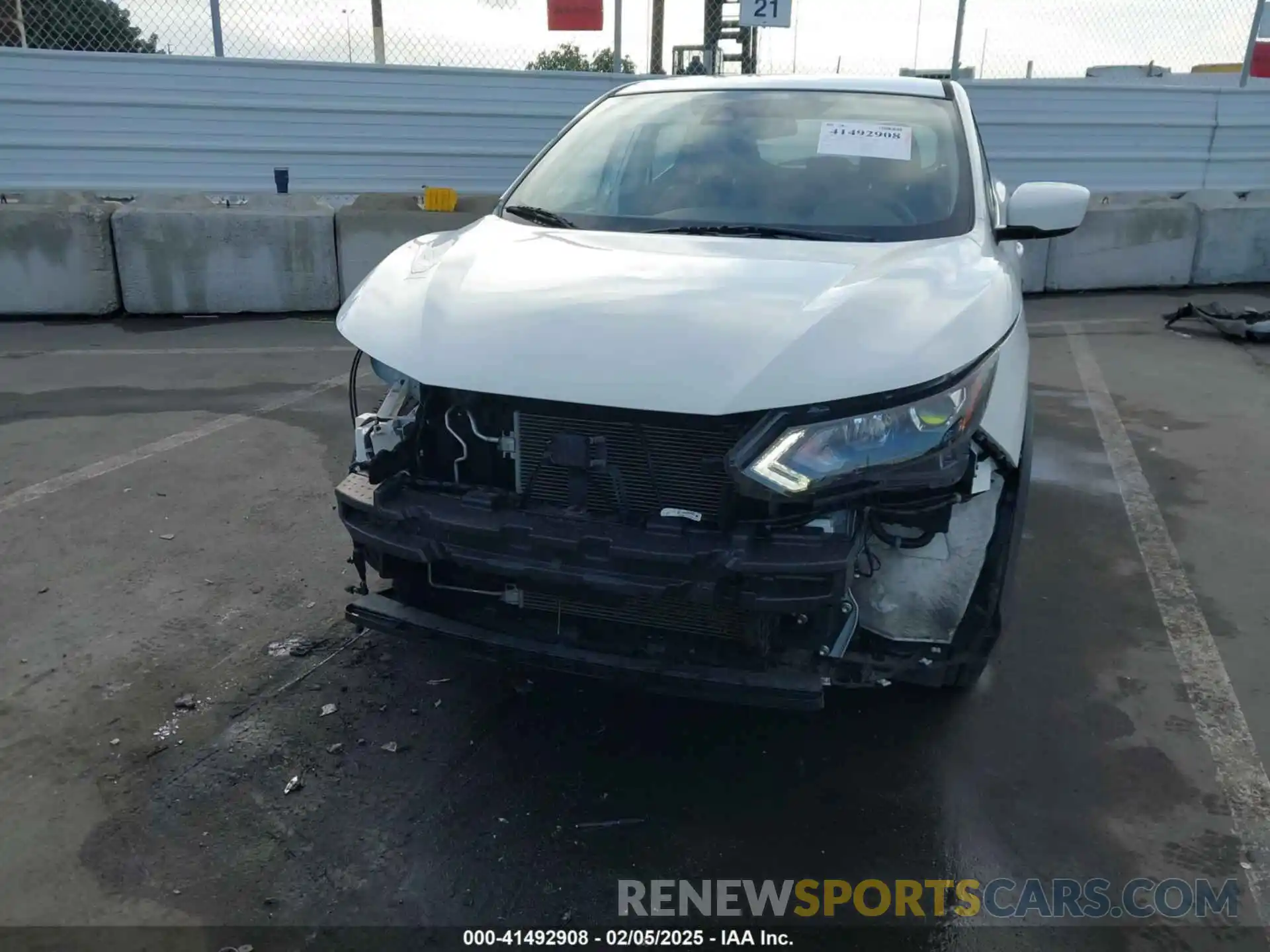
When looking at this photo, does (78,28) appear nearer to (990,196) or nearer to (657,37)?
(657,37)

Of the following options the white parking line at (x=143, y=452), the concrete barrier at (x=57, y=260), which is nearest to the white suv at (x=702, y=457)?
the white parking line at (x=143, y=452)

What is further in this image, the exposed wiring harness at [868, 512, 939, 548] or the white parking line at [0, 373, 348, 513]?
the white parking line at [0, 373, 348, 513]

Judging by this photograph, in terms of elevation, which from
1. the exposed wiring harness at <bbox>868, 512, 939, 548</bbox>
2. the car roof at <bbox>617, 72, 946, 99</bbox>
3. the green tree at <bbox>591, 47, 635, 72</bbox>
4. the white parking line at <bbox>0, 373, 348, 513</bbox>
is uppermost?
the green tree at <bbox>591, 47, 635, 72</bbox>

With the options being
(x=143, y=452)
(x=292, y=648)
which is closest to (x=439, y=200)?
(x=143, y=452)

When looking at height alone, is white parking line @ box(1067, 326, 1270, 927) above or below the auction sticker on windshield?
below

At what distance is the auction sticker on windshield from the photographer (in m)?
3.64

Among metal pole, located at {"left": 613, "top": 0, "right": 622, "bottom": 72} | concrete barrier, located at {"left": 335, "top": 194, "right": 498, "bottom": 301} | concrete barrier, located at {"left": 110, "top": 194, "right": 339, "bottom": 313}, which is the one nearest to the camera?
concrete barrier, located at {"left": 110, "top": 194, "right": 339, "bottom": 313}

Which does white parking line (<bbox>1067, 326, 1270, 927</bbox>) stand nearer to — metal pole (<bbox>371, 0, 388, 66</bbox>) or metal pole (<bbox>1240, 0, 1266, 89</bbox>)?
metal pole (<bbox>371, 0, 388, 66</bbox>)

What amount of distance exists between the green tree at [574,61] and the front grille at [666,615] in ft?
33.1

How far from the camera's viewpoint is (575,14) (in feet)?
36.3

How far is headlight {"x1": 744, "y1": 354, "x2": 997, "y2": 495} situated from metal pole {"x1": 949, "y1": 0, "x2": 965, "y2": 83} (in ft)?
34.7

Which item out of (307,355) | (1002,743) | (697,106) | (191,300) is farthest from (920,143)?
(191,300)

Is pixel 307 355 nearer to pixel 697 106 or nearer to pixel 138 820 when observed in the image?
pixel 697 106

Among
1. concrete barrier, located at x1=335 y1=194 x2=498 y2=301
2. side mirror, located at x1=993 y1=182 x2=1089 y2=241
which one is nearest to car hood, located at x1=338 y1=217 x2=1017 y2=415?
side mirror, located at x1=993 y1=182 x2=1089 y2=241
